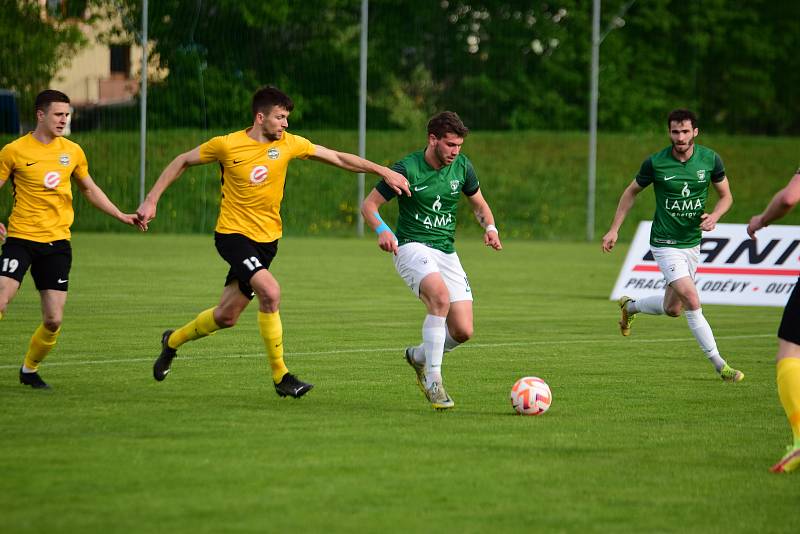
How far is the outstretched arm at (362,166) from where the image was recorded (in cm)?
936

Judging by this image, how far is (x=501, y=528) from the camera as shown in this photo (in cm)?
587

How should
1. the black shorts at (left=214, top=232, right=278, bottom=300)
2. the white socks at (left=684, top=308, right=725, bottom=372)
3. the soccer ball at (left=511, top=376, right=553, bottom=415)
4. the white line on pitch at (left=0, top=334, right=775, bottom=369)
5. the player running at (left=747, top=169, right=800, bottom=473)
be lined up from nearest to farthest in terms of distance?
the player running at (left=747, top=169, right=800, bottom=473) < the soccer ball at (left=511, top=376, right=553, bottom=415) < the black shorts at (left=214, top=232, right=278, bottom=300) < the white socks at (left=684, top=308, right=725, bottom=372) < the white line on pitch at (left=0, top=334, right=775, bottom=369)

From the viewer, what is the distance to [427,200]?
9742mm

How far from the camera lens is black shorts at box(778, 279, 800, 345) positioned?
23.9ft

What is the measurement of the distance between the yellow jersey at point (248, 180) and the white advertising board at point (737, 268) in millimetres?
9348

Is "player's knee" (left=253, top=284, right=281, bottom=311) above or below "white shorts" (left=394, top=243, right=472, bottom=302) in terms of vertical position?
below

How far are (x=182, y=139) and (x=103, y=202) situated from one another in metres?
28.3

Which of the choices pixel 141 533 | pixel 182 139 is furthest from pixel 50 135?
pixel 182 139

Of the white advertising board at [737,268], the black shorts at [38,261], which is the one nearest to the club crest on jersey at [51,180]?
the black shorts at [38,261]

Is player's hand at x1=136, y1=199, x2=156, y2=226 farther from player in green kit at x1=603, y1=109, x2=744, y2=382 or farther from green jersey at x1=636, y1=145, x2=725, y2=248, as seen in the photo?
green jersey at x1=636, y1=145, x2=725, y2=248

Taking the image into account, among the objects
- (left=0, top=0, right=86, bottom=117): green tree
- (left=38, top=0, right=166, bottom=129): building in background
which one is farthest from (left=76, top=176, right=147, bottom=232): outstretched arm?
(left=0, top=0, right=86, bottom=117): green tree

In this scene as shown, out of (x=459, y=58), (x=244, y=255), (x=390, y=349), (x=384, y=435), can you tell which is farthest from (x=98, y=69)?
(x=384, y=435)

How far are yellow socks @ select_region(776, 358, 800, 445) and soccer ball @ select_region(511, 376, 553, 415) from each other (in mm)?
1987

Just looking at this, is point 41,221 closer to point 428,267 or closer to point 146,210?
point 146,210
